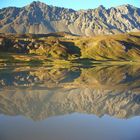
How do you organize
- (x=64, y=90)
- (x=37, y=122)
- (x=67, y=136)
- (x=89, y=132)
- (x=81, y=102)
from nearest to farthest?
1. (x=67, y=136)
2. (x=89, y=132)
3. (x=37, y=122)
4. (x=81, y=102)
5. (x=64, y=90)

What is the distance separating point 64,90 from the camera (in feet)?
311

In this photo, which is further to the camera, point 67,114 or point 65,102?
point 65,102

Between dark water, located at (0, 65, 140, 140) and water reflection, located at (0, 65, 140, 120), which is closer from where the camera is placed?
dark water, located at (0, 65, 140, 140)

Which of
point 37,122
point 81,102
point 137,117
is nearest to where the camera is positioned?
point 37,122

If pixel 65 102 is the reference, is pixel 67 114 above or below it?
below

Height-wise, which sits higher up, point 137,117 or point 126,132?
point 137,117

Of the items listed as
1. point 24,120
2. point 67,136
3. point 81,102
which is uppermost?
point 81,102

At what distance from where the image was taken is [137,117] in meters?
57.0

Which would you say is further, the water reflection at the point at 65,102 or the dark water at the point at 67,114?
the water reflection at the point at 65,102

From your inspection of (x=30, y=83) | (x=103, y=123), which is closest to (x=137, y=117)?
(x=103, y=123)

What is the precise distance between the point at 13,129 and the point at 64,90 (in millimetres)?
48011

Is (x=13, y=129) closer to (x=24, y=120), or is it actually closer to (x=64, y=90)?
(x=24, y=120)

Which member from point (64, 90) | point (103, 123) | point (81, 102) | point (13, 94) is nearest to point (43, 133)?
point (103, 123)

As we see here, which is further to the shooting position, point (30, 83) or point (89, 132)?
point (30, 83)
